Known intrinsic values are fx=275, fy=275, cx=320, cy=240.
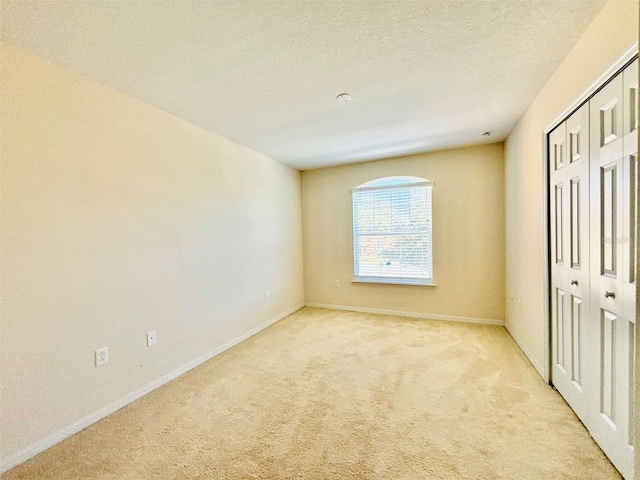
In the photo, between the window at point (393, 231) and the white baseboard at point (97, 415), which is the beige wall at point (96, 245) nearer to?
the white baseboard at point (97, 415)

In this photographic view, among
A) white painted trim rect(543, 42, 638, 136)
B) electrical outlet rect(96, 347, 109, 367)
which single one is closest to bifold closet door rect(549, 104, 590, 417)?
white painted trim rect(543, 42, 638, 136)

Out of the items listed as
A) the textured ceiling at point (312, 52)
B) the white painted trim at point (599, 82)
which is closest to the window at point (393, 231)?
the textured ceiling at point (312, 52)

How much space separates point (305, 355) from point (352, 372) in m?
0.57

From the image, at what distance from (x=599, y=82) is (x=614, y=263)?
97cm

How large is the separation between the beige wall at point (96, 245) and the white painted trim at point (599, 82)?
302cm

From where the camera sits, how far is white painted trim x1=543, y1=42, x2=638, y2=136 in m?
1.25

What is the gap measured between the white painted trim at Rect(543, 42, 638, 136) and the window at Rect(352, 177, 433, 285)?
1977 millimetres

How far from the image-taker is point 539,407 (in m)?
1.90

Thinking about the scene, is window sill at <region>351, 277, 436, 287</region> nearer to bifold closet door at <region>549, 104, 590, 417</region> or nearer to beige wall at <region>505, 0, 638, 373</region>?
beige wall at <region>505, 0, 638, 373</region>

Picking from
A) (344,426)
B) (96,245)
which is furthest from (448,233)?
(96,245)

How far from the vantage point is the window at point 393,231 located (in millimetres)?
3969

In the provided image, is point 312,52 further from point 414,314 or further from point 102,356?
point 414,314

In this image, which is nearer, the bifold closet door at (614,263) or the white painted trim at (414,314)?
the bifold closet door at (614,263)

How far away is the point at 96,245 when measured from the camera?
1.95 meters
